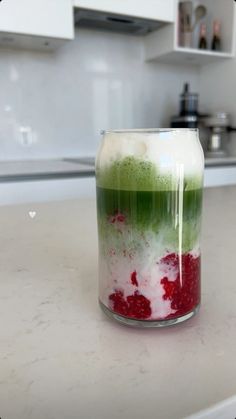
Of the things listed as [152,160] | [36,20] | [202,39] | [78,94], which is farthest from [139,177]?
[202,39]

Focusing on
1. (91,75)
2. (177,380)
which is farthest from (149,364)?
(91,75)

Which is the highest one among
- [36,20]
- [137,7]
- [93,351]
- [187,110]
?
[137,7]

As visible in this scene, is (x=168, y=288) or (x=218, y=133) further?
(x=218, y=133)

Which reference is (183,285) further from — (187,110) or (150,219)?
(187,110)

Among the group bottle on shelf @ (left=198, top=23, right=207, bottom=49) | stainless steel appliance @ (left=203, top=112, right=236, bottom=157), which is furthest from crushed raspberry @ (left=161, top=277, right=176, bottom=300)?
bottle on shelf @ (left=198, top=23, right=207, bottom=49)

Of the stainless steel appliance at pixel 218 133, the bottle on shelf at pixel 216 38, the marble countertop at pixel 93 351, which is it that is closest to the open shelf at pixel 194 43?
the bottle on shelf at pixel 216 38
